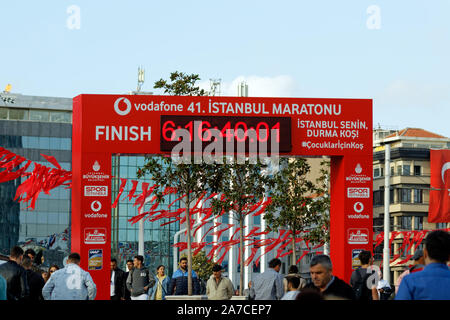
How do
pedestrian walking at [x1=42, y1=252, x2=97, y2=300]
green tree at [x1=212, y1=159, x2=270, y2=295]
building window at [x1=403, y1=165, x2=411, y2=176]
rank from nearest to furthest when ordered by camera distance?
pedestrian walking at [x1=42, y1=252, x2=97, y2=300] < green tree at [x1=212, y1=159, x2=270, y2=295] < building window at [x1=403, y1=165, x2=411, y2=176]

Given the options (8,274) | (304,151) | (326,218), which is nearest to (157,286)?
(304,151)

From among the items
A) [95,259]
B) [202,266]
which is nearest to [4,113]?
[202,266]

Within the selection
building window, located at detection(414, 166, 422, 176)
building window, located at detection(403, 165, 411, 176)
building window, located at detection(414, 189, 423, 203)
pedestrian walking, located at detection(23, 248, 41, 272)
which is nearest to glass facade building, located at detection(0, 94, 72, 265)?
building window, located at detection(403, 165, 411, 176)

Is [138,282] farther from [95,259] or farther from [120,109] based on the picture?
[120,109]

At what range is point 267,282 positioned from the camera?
16.6m

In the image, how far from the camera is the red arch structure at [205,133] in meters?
27.2

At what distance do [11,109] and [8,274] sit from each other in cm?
10007

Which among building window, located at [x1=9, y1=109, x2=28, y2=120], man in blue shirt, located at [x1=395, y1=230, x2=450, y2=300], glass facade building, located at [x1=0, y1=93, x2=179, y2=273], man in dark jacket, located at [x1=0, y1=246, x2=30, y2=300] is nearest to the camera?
man in blue shirt, located at [x1=395, y1=230, x2=450, y2=300]

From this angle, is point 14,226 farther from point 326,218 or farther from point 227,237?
point 326,218

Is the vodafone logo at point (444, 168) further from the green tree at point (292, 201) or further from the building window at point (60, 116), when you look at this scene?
the building window at point (60, 116)

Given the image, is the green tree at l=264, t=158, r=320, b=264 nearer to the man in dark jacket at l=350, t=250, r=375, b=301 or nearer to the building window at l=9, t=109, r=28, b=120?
the man in dark jacket at l=350, t=250, r=375, b=301

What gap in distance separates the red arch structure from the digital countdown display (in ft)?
0.09

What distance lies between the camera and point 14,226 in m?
107

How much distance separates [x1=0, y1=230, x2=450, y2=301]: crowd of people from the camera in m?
8.20
